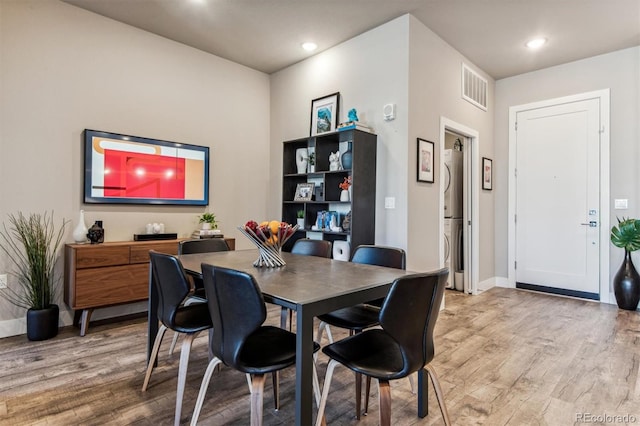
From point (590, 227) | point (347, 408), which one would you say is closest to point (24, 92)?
point (347, 408)

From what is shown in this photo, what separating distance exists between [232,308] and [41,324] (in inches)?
99.7

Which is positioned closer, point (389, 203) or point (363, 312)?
point (363, 312)

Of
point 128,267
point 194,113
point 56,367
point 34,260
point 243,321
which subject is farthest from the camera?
point 194,113

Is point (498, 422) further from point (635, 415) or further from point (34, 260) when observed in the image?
point (34, 260)

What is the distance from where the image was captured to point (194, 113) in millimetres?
4121

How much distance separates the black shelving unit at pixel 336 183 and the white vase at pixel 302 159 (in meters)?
A: 0.07

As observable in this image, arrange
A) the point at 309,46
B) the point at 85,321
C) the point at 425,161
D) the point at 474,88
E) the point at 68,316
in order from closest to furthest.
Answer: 1. the point at 85,321
2. the point at 68,316
3. the point at 425,161
4. the point at 309,46
5. the point at 474,88

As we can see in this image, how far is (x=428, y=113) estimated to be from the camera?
3.72 meters

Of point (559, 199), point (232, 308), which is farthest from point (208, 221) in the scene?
point (559, 199)

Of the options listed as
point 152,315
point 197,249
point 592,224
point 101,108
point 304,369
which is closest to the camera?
point 304,369

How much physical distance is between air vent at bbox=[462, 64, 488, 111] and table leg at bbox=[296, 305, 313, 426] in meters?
3.98

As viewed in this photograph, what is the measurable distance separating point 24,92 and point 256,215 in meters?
2.65

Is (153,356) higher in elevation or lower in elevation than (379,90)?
lower

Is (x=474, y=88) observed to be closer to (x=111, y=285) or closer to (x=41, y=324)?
(x=111, y=285)
